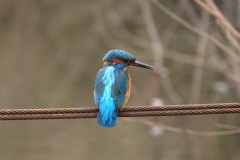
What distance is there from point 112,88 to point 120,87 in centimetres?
5

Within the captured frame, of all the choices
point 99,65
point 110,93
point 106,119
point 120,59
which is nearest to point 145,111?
point 106,119

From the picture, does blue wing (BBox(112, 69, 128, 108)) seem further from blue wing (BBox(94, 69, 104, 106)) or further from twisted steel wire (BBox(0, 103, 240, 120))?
twisted steel wire (BBox(0, 103, 240, 120))

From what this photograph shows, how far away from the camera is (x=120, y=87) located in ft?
13.4

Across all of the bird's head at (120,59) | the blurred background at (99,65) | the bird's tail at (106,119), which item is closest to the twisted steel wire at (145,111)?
the bird's tail at (106,119)

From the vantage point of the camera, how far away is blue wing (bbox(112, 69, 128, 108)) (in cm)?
397

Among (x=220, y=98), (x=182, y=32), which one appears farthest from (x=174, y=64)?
(x=220, y=98)

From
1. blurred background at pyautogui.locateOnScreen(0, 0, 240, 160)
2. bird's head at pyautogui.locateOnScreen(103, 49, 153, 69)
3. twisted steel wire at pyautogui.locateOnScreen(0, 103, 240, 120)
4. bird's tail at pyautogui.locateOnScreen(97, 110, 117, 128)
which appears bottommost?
twisted steel wire at pyautogui.locateOnScreen(0, 103, 240, 120)

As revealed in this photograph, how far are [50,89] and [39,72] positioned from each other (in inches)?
33.9

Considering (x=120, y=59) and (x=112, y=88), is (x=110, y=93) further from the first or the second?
(x=120, y=59)

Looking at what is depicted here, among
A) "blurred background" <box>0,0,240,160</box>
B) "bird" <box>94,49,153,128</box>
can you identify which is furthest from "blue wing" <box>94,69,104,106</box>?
"blurred background" <box>0,0,240,160</box>

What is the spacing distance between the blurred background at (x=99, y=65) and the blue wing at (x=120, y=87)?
8.37 feet

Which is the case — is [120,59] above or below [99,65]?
below

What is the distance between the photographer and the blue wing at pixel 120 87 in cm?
397

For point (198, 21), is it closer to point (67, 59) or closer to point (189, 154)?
point (189, 154)
